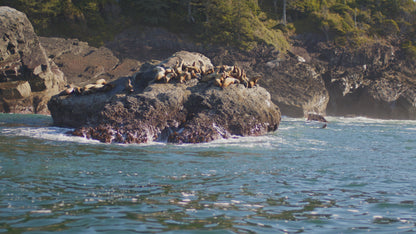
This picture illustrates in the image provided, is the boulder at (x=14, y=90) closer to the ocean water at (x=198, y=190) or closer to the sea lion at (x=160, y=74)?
the sea lion at (x=160, y=74)

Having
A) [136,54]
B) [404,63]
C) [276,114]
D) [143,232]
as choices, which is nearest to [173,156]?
[143,232]

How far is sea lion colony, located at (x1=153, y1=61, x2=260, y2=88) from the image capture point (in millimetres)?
16062

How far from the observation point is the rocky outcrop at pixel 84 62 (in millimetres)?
35156

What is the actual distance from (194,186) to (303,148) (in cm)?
729

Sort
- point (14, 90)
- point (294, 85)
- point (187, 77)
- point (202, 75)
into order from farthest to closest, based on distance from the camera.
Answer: point (294, 85) < point (14, 90) < point (202, 75) < point (187, 77)

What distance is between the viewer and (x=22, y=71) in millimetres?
28734

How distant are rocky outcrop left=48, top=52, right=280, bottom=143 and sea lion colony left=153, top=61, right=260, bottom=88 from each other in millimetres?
195

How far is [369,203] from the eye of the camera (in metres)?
6.51

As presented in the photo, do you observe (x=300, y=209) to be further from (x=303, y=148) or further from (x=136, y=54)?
(x=136, y=54)

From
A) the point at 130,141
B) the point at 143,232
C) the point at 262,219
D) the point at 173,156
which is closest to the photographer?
the point at 143,232

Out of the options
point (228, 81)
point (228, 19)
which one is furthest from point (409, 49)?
point (228, 81)

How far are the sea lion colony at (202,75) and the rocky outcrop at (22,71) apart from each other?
15.0 m

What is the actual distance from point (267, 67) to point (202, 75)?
24078 millimetres

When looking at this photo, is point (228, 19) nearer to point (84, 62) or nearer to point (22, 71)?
point (84, 62)
